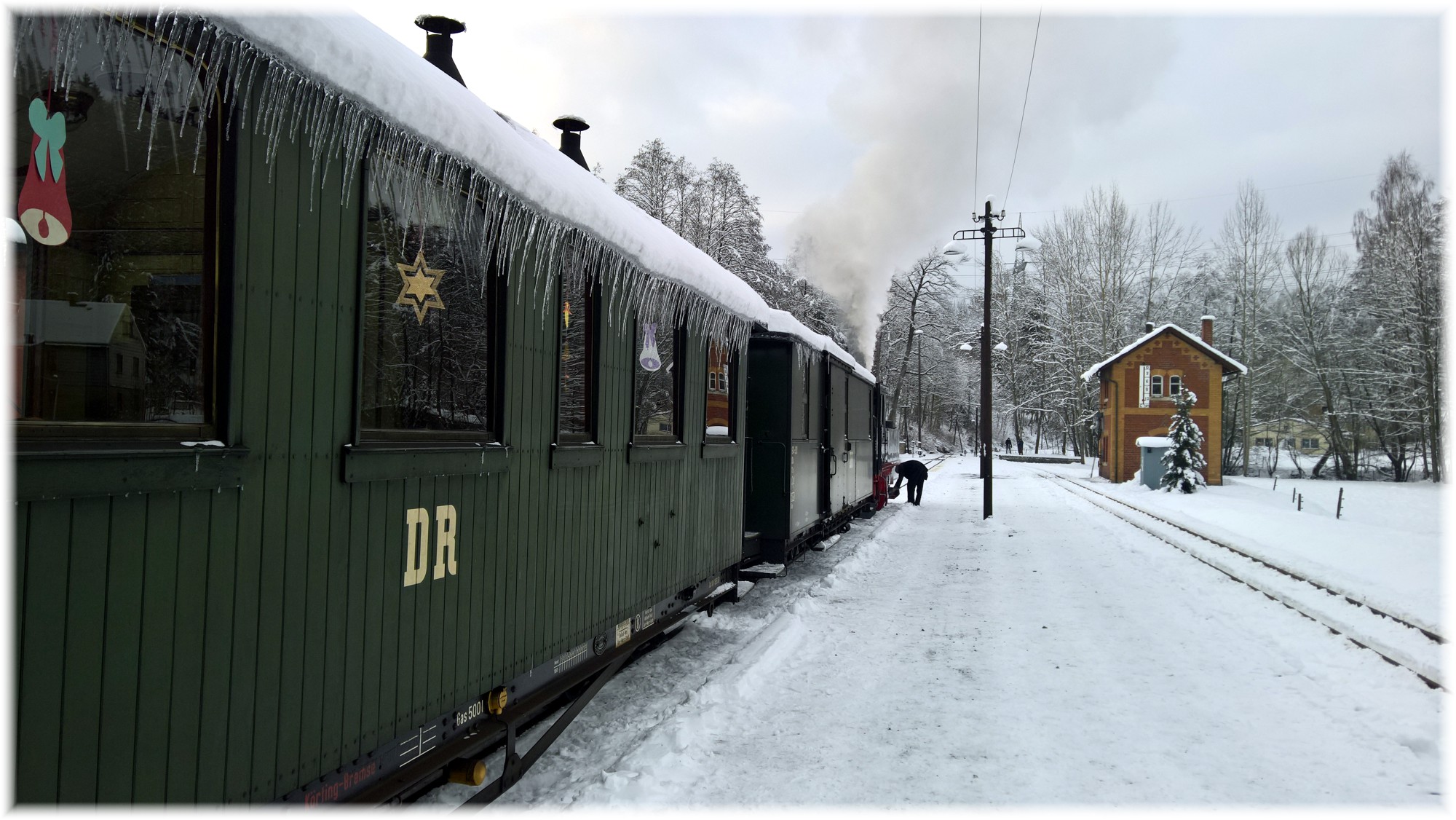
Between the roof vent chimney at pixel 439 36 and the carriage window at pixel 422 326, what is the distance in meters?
2.03

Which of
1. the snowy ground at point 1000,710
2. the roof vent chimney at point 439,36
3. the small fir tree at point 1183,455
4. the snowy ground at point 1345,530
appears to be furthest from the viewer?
the small fir tree at point 1183,455

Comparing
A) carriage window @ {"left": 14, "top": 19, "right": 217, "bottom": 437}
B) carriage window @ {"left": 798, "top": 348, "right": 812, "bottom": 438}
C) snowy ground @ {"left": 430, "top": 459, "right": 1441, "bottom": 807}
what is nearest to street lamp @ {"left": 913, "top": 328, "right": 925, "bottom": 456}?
carriage window @ {"left": 798, "top": 348, "right": 812, "bottom": 438}

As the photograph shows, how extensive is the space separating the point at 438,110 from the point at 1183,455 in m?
24.8

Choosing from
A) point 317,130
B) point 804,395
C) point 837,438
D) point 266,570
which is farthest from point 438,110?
point 837,438

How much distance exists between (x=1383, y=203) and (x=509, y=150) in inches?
1736

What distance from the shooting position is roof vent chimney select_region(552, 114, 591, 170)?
19.7 feet

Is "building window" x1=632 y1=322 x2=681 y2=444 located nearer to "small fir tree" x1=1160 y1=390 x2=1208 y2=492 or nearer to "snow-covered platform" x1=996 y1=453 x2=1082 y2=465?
"small fir tree" x1=1160 y1=390 x2=1208 y2=492

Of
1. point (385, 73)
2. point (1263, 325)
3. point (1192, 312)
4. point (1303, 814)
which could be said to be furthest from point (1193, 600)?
point (1192, 312)

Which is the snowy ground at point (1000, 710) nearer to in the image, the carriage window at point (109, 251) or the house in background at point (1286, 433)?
the carriage window at point (109, 251)

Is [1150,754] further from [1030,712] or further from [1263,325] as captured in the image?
[1263,325]

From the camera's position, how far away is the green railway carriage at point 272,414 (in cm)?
177

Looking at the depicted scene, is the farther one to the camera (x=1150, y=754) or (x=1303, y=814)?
(x=1150, y=754)

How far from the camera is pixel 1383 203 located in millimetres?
34812

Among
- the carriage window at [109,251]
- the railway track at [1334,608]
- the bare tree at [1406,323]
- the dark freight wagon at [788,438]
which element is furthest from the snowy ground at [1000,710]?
the bare tree at [1406,323]
